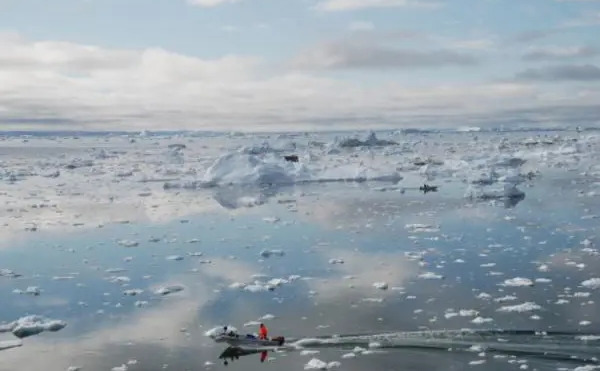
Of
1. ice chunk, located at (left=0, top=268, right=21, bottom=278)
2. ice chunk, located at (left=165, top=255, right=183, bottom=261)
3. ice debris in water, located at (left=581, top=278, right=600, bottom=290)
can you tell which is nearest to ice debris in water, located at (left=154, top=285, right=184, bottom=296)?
ice chunk, located at (left=165, top=255, right=183, bottom=261)

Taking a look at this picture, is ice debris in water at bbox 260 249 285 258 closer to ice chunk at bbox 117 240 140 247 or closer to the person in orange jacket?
ice chunk at bbox 117 240 140 247

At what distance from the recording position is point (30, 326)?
12.1m

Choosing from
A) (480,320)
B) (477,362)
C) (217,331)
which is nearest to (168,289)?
(217,331)

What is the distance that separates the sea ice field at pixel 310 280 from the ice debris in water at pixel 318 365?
3 cm

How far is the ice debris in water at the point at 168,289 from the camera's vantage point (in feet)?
46.7

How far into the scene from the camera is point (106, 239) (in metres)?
20.8

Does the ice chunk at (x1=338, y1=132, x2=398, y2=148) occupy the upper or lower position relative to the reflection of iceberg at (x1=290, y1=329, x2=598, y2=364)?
upper

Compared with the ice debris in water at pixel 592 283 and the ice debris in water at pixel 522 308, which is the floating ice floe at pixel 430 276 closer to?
the ice debris in water at pixel 522 308

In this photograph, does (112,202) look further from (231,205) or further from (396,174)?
(396,174)

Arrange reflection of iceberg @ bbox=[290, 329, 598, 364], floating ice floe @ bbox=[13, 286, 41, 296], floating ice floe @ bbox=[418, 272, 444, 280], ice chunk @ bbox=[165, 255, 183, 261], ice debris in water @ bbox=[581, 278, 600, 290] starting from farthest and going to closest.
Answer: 1. ice chunk @ bbox=[165, 255, 183, 261]
2. floating ice floe @ bbox=[418, 272, 444, 280]
3. floating ice floe @ bbox=[13, 286, 41, 296]
4. ice debris in water @ bbox=[581, 278, 600, 290]
5. reflection of iceberg @ bbox=[290, 329, 598, 364]

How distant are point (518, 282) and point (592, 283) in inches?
55.0

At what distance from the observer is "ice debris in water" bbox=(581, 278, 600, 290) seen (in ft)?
44.5

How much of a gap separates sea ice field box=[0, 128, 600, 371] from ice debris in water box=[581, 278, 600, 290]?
0.10m

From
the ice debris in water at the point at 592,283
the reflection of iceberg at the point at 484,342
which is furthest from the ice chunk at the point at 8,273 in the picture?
the ice debris in water at the point at 592,283
